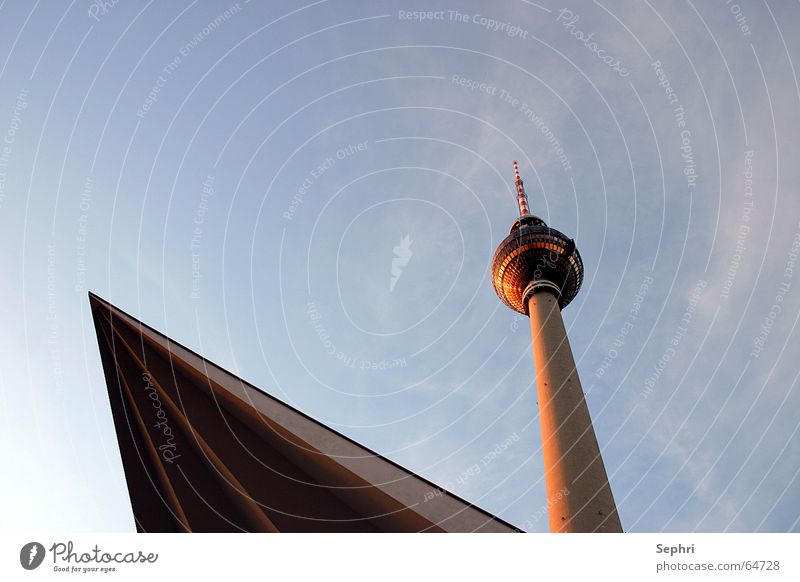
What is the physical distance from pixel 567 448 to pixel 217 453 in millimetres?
15203

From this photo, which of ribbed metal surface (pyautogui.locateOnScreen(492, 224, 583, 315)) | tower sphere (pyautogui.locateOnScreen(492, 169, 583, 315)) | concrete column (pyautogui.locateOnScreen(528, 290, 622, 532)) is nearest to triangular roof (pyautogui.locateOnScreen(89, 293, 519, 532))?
concrete column (pyautogui.locateOnScreen(528, 290, 622, 532))

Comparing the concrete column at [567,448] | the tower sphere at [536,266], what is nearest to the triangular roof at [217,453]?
the concrete column at [567,448]

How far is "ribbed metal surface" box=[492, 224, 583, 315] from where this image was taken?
3516 centimetres

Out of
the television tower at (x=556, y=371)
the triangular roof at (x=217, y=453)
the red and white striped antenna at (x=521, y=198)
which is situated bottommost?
the triangular roof at (x=217, y=453)

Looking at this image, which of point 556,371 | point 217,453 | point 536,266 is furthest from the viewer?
point 536,266

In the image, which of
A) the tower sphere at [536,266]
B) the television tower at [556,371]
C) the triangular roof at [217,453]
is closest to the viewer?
the triangular roof at [217,453]

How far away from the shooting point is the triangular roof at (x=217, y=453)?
1257 cm

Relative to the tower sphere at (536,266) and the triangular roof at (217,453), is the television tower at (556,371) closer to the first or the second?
the tower sphere at (536,266)

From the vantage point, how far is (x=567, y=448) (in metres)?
23.3

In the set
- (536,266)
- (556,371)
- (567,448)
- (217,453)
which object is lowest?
(217,453)

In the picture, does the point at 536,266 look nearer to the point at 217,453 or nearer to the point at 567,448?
the point at 567,448

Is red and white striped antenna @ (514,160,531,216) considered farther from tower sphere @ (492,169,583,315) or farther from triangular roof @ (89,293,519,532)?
triangular roof @ (89,293,519,532)

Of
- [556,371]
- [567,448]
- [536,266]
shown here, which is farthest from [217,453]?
[536,266]

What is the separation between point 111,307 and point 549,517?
689 inches
